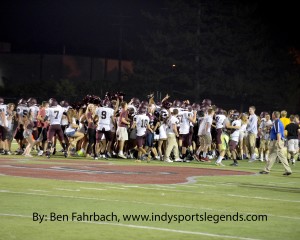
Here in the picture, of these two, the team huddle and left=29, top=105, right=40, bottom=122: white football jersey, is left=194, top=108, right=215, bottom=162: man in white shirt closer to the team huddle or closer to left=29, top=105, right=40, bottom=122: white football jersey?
the team huddle

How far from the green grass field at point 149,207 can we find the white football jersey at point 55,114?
8314 millimetres

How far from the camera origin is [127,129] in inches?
1163

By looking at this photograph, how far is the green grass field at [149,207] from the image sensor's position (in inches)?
457

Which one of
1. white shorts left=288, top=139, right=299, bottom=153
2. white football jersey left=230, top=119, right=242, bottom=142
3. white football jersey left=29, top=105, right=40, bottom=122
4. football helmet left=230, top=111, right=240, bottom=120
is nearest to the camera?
white football jersey left=29, top=105, right=40, bottom=122

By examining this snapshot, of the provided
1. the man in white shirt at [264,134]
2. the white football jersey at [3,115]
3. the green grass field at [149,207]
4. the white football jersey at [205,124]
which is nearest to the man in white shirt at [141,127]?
the white football jersey at [205,124]

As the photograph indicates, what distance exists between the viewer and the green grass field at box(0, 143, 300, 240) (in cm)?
1161

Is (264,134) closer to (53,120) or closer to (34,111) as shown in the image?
(53,120)

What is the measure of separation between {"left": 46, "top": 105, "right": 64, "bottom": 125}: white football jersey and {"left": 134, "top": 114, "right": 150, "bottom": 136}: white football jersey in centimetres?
255

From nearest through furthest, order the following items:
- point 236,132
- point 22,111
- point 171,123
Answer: point 171,123
point 236,132
point 22,111

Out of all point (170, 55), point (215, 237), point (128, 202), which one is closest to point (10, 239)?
point (215, 237)

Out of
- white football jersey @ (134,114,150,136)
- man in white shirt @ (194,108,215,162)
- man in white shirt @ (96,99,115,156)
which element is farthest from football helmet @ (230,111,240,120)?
man in white shirt @ (96,99,115,156)

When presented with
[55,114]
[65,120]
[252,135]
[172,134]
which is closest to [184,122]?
[172,134]

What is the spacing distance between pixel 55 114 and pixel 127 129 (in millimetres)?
2905

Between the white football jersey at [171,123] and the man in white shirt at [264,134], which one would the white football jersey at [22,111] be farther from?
the man in white shirt at [264,134]
